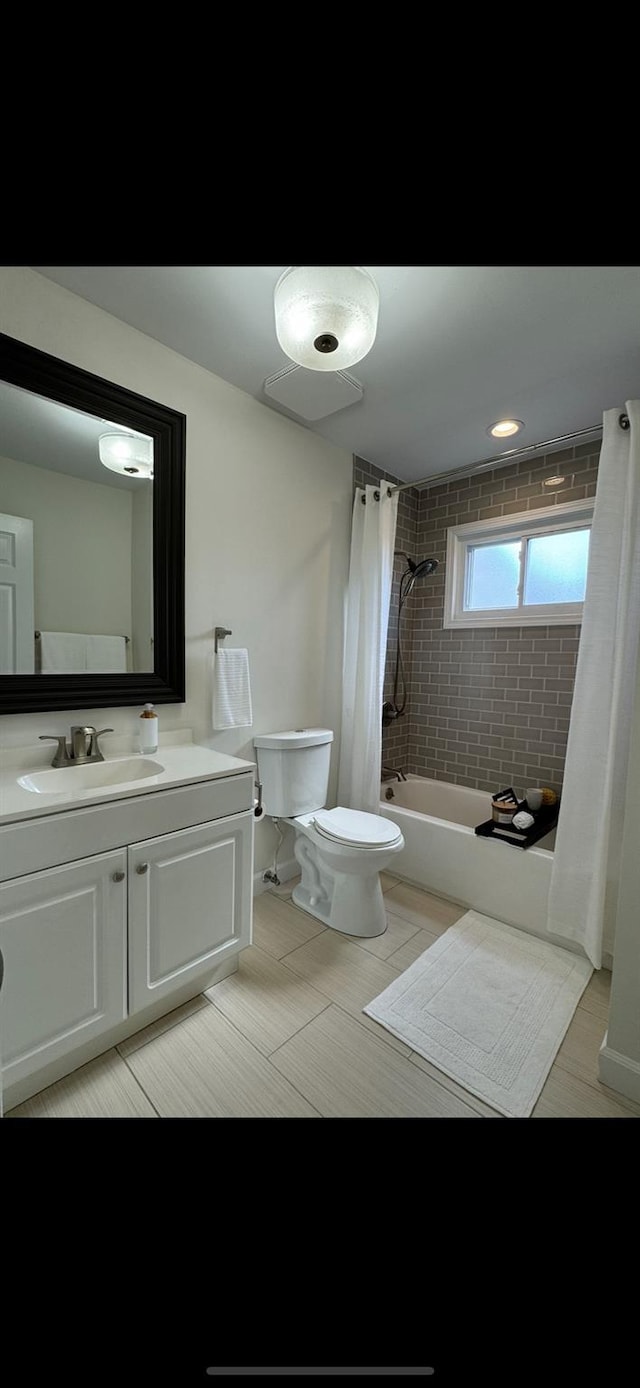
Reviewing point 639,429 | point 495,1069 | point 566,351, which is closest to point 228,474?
point 566,351

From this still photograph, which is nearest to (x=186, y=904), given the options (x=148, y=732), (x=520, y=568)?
(x=148, y=732)

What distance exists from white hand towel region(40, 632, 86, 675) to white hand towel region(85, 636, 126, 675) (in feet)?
0.07

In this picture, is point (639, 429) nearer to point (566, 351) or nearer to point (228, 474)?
point (566, 351)

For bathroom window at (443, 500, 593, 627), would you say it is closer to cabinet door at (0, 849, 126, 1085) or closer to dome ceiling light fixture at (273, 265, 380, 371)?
dome ceiling light fixture at (273, 265, 380, 371)

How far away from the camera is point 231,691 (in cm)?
182

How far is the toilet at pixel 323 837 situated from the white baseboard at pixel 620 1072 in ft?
2.66

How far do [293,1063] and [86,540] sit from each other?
1.71 meters

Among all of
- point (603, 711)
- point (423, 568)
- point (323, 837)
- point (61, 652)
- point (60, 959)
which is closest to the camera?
point (60, 959)

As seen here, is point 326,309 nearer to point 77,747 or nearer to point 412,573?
point 77,747

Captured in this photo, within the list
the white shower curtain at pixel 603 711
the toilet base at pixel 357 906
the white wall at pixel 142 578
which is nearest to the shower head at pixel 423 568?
the white shower curtain at pixel 603 711

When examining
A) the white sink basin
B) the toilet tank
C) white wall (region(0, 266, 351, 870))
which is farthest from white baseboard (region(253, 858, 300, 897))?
the white sink basin

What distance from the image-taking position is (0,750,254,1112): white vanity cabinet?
3.31 ft

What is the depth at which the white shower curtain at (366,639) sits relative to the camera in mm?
2258
